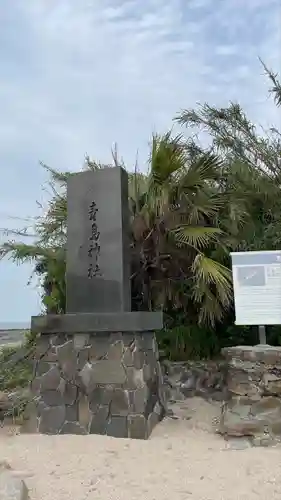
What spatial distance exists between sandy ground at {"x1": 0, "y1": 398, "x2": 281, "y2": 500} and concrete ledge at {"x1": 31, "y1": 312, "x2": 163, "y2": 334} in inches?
41.2

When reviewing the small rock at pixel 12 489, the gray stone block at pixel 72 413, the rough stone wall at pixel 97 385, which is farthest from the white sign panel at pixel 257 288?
the small rock at pixel 12 489

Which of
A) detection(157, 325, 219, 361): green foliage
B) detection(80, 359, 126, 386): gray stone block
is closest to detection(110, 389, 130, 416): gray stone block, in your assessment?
detection(80, 359, 126, 386): gray stone block

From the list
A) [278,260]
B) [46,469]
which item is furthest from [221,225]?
[46,469]

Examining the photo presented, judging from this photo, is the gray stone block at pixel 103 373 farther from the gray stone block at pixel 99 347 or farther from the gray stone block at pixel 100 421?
the gray stone block at pixel 100 421

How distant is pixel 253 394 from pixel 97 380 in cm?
159

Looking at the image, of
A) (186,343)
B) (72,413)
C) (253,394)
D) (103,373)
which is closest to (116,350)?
(103,373)

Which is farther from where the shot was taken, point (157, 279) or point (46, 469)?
point (157, 279)

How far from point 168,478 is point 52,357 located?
6.76ft

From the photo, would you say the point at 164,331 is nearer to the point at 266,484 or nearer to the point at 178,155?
the point at 178,155

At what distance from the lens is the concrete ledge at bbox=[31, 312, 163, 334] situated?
4.85 metres

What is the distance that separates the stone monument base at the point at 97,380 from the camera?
4793 mm

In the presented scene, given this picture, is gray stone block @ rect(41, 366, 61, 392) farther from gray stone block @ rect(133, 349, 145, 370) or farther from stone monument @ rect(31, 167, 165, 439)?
gray stone block @ rect(133, 349, 145, 370)

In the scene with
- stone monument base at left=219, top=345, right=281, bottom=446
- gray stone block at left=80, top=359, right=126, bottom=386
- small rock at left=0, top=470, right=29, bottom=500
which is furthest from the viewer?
gray stone block at left=80, top=359, right=126, bottom=386

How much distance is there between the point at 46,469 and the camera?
377 centimetres
